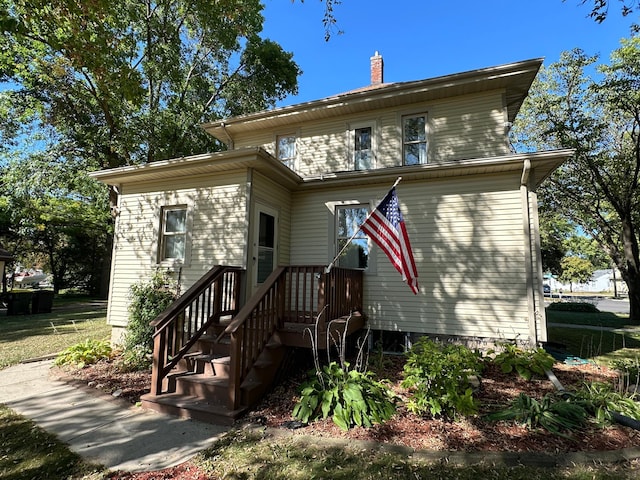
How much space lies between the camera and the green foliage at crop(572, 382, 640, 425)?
358 cm

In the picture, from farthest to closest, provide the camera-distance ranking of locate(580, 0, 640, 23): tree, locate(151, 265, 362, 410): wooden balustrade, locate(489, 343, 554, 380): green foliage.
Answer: locate(489, 343, 554, 380): green foliage
locate(580, 0, 640, 23): tree
locate(151, 265, 362, 410): wooden balustrade

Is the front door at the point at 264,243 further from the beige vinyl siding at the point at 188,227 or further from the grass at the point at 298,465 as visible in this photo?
the grass at the point at 298,465

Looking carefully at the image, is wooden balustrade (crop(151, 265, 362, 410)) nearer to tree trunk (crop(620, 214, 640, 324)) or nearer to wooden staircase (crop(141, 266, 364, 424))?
wooden staircase (crop(141, 266, 364, 424))

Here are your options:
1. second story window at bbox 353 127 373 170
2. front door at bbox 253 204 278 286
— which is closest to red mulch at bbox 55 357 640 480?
front door at bbox 253 204 278 286

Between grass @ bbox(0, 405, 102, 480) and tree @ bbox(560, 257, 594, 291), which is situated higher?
tree @ bbox(560, 257, 594, 291)

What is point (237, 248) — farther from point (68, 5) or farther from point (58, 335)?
point (58, 335)

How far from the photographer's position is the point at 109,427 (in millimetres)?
3734

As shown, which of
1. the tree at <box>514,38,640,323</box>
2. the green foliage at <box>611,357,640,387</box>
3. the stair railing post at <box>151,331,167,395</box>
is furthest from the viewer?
the tree at <box>514,38,640,323</box>

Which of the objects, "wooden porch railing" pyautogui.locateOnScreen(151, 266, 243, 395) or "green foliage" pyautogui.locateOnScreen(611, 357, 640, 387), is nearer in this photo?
"wooden porch railing" pyautogui.locateOnScreen(151, 266, 243, 395)

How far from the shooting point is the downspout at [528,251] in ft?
20.0

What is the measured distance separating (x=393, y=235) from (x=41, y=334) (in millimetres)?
10345

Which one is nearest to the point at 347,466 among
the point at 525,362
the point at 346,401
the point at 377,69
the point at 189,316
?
the point at 346,401

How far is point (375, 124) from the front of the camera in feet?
27.3

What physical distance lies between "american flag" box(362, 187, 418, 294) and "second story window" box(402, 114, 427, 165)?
3602 mm
